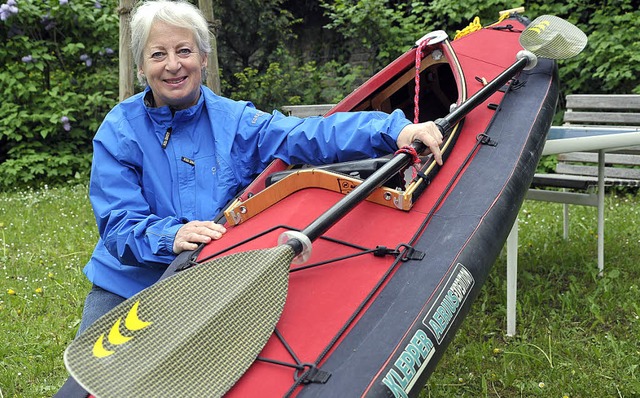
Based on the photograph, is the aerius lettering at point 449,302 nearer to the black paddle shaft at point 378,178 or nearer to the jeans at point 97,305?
the black paddle shaft at point 378,178

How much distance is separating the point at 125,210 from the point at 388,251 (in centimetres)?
84

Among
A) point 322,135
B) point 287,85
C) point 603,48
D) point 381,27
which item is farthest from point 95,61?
point 322,135

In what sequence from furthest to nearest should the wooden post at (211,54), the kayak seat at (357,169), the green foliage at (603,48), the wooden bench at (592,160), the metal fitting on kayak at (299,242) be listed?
the green foliage at (603,48) < the wooden post at (211,54) < the wooden bench at (592,160) < the kayak seat at (357,169) < the metal fitting on kayak at (299,242)

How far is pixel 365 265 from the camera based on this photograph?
1970mm

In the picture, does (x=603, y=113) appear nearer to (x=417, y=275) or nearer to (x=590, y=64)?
(x=590, y=64)

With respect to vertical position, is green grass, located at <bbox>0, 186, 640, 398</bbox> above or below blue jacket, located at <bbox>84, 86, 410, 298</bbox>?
below

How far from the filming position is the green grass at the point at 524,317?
→ 8.74 ft

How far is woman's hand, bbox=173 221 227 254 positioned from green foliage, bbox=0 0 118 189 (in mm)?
5358

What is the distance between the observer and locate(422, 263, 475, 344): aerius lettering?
1.80 meters

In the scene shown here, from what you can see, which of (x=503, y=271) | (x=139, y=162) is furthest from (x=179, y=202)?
(x=503, y=271)

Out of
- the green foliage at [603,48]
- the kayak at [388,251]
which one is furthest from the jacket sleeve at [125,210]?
the green foliage at [603,48]

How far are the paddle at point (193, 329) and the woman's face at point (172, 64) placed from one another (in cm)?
76

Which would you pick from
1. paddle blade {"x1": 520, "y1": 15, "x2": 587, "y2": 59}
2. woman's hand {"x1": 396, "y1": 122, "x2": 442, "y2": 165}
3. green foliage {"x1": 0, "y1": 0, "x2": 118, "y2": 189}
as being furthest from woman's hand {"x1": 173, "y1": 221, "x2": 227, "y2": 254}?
green foliage {"x1": 0, "y1": 0, "x2": 118, "y2": 189}

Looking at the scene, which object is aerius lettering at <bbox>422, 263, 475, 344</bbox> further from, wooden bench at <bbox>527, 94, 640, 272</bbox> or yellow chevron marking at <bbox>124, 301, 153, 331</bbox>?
wooden bench at <bbox>527, 94, 640, 272</bbox>
